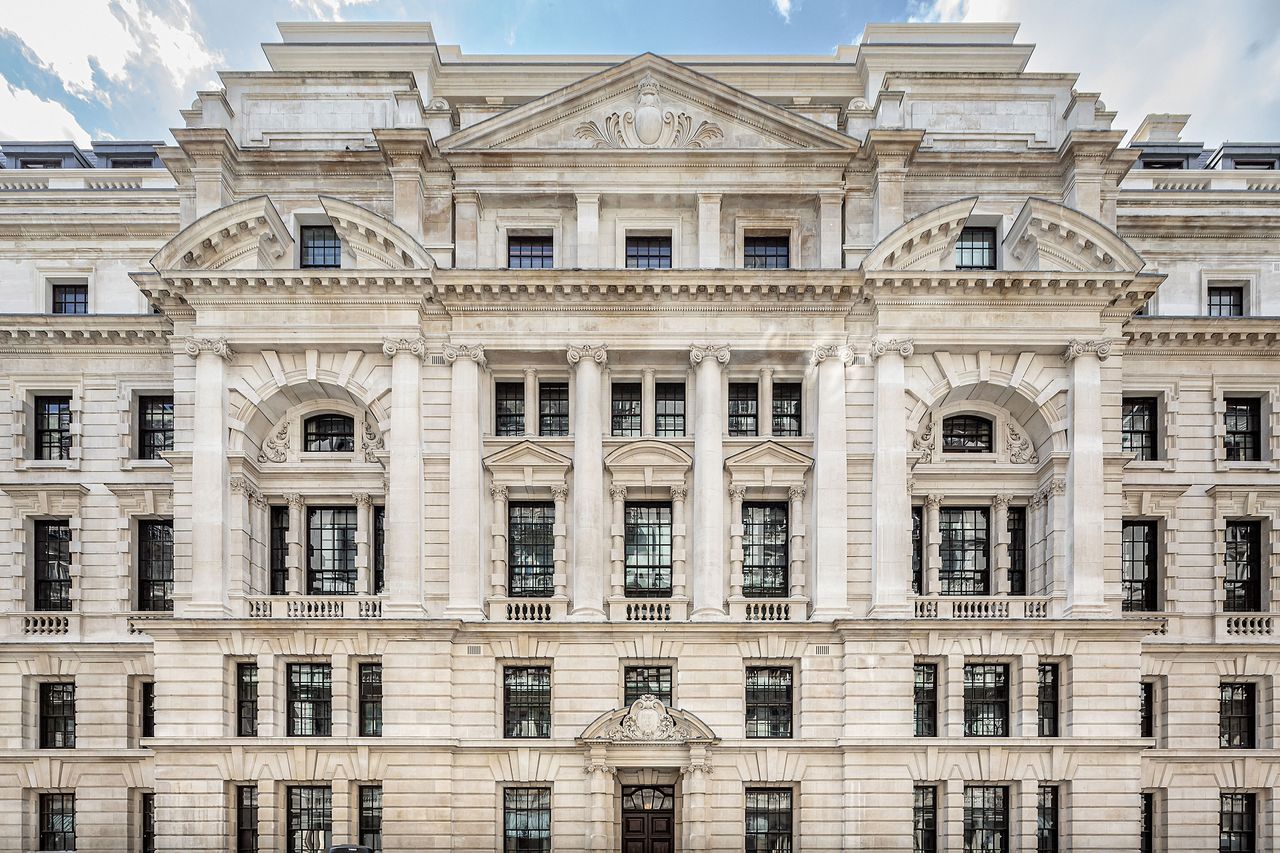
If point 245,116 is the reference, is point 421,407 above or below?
below

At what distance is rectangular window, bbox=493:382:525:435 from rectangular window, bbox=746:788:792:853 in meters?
12.2

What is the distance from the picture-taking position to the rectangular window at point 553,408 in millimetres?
29141

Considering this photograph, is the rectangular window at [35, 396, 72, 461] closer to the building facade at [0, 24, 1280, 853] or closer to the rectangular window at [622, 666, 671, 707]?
the building facade at [0, 24, 1280, 853]

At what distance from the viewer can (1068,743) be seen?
1046 inches

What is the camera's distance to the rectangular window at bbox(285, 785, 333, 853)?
88.9ft

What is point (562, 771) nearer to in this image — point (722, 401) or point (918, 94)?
point (722, 401)

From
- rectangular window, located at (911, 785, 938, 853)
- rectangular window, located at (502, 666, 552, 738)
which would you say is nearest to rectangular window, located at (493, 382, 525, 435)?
rectangular window, located at (502, 666, 552, 738)

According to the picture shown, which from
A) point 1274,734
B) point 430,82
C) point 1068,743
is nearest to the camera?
point 1068,743

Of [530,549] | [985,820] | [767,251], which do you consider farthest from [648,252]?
[985,820]

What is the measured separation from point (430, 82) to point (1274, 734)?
3298 centimetres

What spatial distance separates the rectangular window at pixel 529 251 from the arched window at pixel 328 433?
6.83m

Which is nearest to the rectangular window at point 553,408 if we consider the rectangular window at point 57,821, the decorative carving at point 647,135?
the decorative carving at point 647,135

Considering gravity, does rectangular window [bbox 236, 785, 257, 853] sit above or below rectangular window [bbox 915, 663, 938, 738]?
below

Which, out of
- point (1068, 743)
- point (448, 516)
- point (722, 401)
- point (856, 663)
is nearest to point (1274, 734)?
point (1068, 743)
